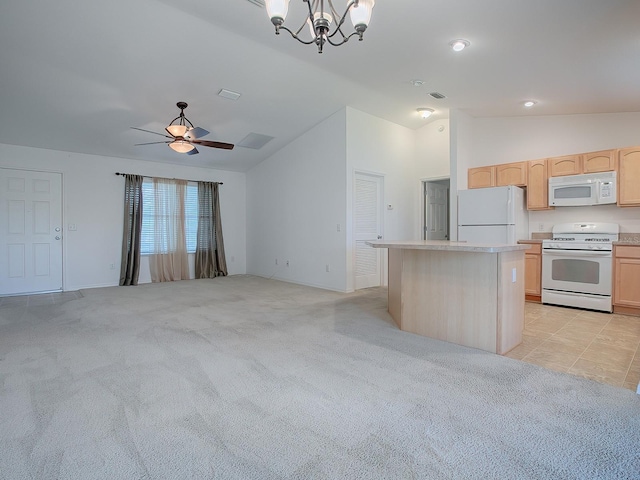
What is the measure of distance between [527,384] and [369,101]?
4473 millimetres

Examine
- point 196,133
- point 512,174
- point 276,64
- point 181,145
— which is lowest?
point 512,174

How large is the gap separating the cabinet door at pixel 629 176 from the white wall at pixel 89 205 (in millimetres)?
7629

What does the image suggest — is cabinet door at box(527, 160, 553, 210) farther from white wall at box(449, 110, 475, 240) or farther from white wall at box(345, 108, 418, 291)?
white wall at box(345, 108, 418, 291)

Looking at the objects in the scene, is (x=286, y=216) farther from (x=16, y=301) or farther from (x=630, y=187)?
(x=630, y=187)

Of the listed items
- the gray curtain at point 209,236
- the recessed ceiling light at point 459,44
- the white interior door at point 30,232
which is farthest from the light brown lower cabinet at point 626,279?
the white interior door at point 30,232

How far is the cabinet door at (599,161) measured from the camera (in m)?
4.08

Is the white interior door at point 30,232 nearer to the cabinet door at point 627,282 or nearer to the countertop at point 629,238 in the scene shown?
the cabinet door at point 627,282

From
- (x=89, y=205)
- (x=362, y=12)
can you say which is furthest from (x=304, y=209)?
(x=362, y=12)

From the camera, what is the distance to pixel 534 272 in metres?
4.58

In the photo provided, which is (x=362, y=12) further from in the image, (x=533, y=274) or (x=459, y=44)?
(x=533, y=274)

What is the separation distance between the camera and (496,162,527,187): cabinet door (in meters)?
4.82

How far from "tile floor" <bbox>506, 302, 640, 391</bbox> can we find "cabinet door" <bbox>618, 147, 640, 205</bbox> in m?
1.43

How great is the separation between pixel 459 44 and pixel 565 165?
8.18 feet

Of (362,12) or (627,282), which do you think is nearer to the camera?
(362,12)
